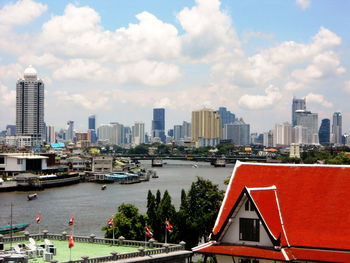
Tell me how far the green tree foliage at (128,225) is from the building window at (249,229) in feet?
54.8

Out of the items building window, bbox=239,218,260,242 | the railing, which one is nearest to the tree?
the railing

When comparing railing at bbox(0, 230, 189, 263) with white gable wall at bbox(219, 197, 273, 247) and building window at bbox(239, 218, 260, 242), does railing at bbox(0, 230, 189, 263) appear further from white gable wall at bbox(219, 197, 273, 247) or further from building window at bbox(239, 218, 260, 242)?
building window at bbox(239, 218, 260, 242)


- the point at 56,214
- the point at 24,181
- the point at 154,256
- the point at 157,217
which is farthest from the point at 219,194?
Result: the point at 24,181

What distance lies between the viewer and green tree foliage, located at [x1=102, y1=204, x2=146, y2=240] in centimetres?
4000

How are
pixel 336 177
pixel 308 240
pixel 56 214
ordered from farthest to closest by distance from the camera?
pixel 56 214 → pixel 336 177 → pixel 308 240

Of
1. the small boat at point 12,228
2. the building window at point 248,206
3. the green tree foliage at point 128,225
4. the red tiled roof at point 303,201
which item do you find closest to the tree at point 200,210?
the green tree foliage at point 128,225

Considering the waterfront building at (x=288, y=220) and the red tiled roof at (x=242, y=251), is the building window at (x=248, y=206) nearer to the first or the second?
the waterfront building at (x=288, y=220)

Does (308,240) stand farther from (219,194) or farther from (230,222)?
(219,194)

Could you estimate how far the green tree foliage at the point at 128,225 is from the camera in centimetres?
4000

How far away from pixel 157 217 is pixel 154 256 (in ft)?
41.5

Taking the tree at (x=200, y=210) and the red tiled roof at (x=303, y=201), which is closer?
the red tiled roof at (x=303, y=201)

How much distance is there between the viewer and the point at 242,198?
24.0m

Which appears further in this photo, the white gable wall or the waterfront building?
the white gable wall

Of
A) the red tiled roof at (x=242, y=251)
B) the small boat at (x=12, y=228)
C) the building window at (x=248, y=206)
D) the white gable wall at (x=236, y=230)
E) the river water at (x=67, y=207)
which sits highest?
the building window at (x=248, y=206)
